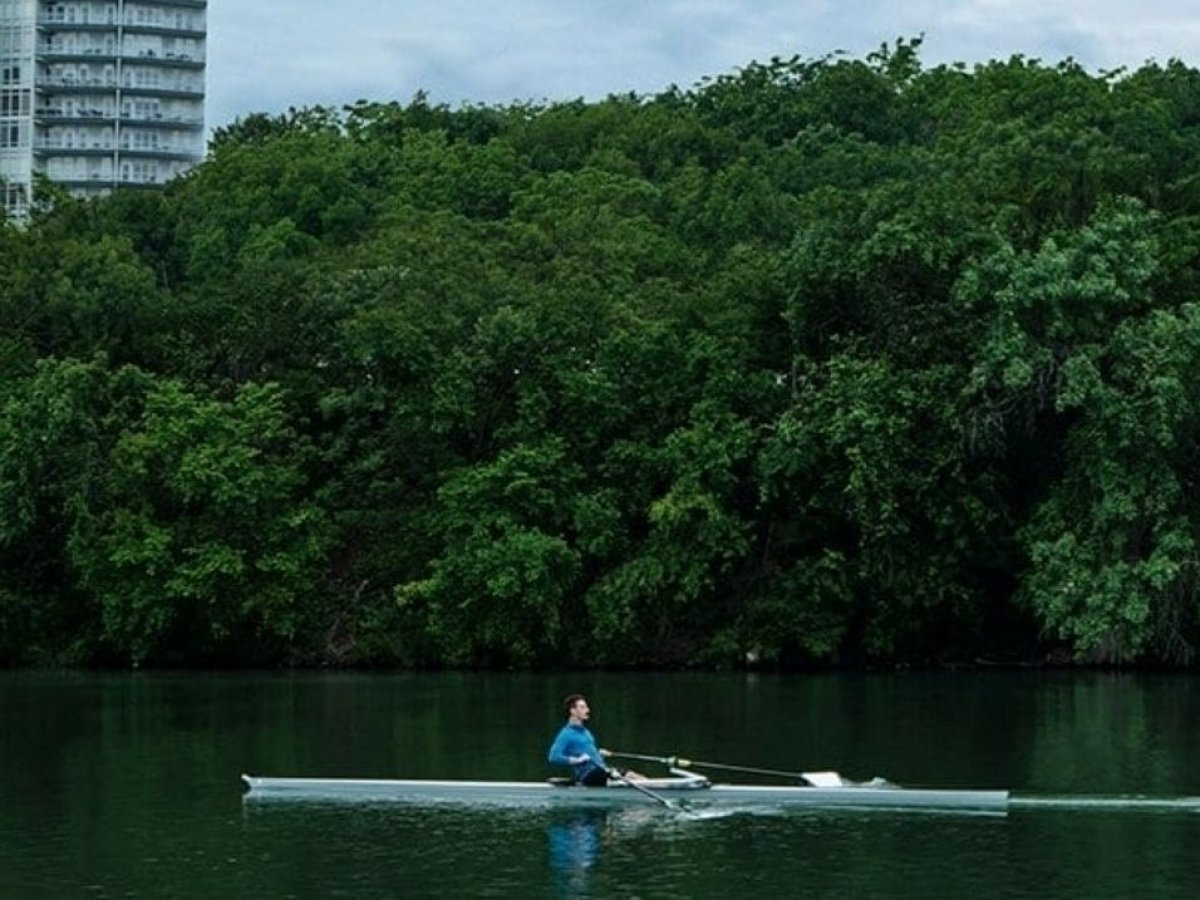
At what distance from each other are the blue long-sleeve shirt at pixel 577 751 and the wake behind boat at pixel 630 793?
272 mm

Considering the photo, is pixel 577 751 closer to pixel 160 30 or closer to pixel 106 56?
pixel 106 56

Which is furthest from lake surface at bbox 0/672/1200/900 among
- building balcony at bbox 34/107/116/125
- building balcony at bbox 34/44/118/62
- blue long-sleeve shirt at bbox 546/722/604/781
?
building balcony at bbox 34/44/118/62

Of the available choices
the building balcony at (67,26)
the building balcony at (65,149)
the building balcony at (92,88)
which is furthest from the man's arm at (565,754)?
the building balcony at (67,26)

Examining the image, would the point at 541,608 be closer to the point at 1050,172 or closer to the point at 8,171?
the point at 1050,172

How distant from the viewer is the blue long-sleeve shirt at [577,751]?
112 ft

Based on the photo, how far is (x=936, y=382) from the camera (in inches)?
2319

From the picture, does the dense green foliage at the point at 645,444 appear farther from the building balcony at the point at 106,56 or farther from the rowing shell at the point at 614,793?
the building balcony at the point at 106,56

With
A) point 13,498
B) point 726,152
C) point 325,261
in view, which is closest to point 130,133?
point 726,152

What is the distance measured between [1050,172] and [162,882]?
4314 cm

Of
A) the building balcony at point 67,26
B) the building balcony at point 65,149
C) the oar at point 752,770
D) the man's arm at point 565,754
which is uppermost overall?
the building balcony at point 67,26

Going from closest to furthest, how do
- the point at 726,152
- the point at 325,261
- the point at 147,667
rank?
the point at 147,667, the point at 325,261, the point at 726,152

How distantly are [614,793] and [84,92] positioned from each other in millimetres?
121410

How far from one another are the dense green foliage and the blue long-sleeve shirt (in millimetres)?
24332

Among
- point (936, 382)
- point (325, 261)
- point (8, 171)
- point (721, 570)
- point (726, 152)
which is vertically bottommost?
point (721, 570)
